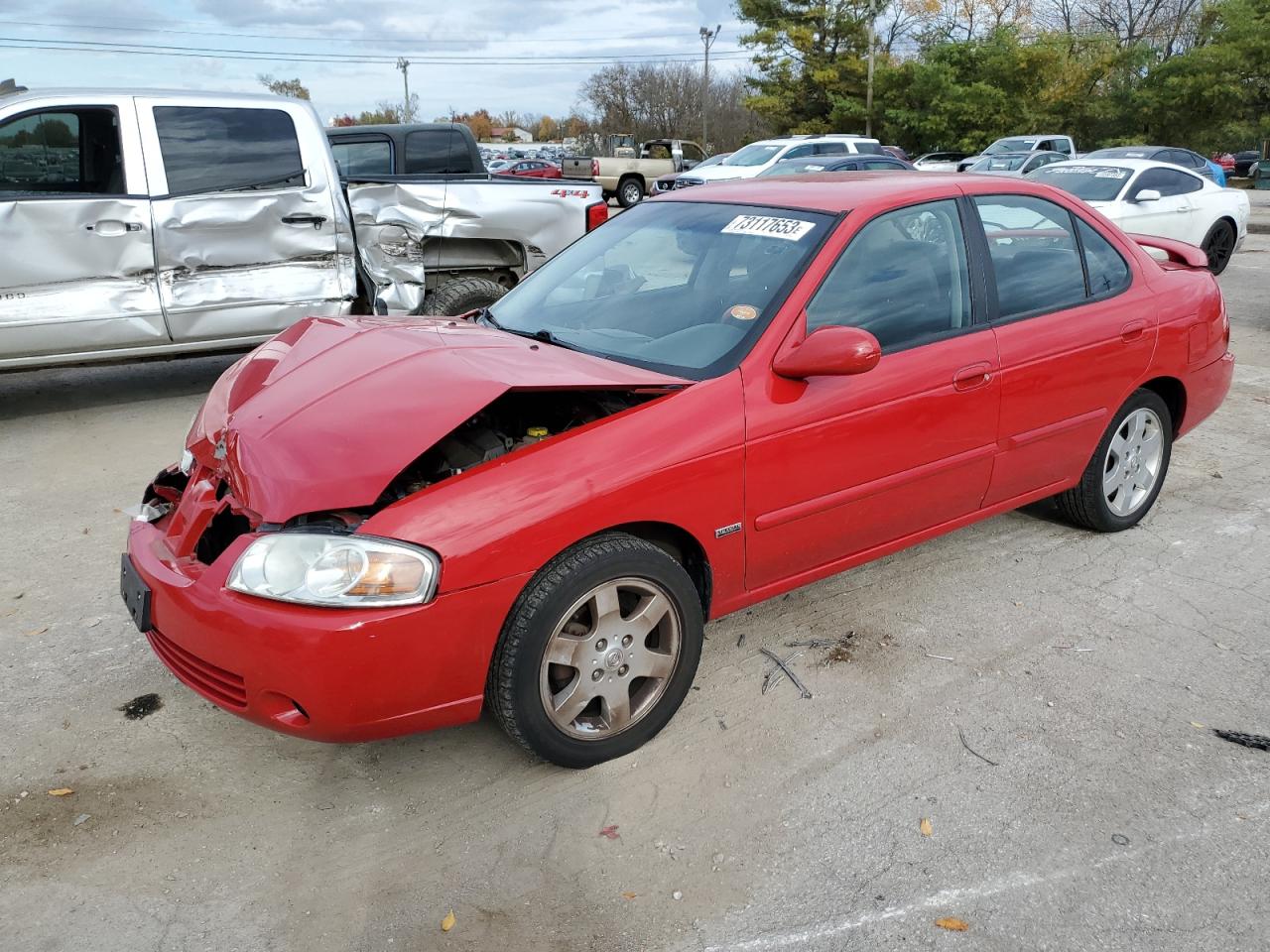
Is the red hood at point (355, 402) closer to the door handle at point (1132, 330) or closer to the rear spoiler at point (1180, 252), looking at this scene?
the door handle at point (1132, 330)

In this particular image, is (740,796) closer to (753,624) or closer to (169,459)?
(753,624)

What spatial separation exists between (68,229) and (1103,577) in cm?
598

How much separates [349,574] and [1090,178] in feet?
39.3

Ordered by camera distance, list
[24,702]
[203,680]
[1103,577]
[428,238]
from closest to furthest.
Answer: [203,680] < [24,702] < [1103,577] < [428,238]

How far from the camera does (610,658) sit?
2887 millimetres

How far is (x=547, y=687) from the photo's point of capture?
2801mm

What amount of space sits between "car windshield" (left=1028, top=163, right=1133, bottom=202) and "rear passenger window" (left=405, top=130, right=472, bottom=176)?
21.2 feet

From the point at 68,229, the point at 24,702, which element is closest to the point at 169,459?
the point at 68,229

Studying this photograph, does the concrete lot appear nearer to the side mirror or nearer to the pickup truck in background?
the side mirror

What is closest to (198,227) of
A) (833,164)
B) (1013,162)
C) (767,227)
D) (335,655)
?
(767,227)

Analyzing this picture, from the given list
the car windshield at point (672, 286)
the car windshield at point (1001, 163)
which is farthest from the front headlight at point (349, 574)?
the car windshield at point (1001, 163)

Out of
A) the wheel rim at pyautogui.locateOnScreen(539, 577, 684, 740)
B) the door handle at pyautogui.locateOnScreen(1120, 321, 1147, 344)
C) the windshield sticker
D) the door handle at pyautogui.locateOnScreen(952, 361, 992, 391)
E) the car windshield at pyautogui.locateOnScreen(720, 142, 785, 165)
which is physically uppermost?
the car windshield at pyautogui.locateOnScreen(720, 142, 785, 165)

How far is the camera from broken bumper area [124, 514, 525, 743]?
248cm

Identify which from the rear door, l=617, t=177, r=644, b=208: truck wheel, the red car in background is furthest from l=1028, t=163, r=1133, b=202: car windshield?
the red car in background
